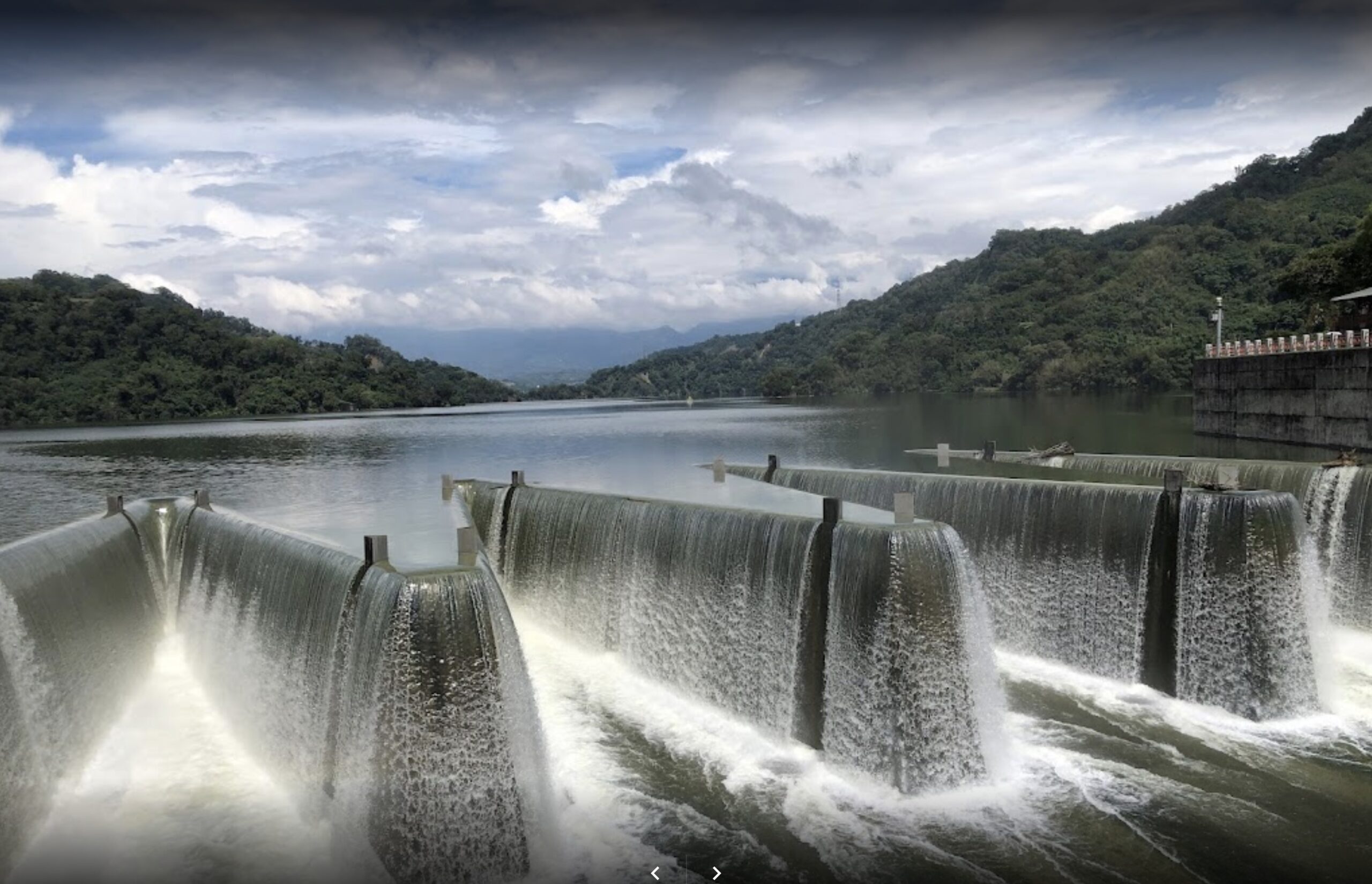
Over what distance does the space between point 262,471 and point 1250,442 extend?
3473 centimetres

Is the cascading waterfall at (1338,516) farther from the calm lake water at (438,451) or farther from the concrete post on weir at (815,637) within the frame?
the calm lake water at (438,451)

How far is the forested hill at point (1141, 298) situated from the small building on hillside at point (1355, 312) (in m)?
5.04

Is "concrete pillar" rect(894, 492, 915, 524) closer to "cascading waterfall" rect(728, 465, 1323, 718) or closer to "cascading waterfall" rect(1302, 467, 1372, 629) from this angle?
"cascading waterfall" rect(728, 465, 1323, 718)

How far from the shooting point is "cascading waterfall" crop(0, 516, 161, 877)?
368 inches

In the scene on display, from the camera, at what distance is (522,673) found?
9297 mm

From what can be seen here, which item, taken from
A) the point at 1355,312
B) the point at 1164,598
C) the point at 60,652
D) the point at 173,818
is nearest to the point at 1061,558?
the point at 1164,598

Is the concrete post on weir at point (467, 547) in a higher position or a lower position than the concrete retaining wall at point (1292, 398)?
lower

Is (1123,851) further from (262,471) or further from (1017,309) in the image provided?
(1017,309)

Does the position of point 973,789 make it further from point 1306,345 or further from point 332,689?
point 1306,345

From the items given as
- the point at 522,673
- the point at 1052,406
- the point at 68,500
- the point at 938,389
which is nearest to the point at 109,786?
the point at 522,673

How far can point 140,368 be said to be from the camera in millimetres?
82438

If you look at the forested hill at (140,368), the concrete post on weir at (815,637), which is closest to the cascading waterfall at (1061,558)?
the concrete post on weir at (815,637)

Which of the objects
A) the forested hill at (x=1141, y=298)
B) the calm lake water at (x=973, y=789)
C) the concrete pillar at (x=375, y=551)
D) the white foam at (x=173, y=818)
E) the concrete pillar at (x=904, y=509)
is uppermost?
the forested hill at (x=1141, y=298)

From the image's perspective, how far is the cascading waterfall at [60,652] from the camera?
9344 mm
